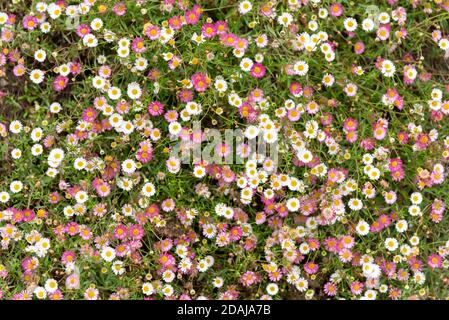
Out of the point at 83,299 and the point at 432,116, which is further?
the point at 432,116

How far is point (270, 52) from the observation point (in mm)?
3859

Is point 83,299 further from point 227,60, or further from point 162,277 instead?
point 227,60

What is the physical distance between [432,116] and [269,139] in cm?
117

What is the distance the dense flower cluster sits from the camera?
3.65 meters

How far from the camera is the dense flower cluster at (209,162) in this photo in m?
3.65

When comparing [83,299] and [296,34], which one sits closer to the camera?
[83,299]

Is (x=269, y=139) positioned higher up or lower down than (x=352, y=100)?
lower down

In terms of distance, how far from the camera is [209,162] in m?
3.69

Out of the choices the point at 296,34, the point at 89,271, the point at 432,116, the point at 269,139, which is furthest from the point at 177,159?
the point at 432,116

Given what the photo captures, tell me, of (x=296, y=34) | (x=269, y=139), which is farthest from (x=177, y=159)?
(x=296, y=34)
